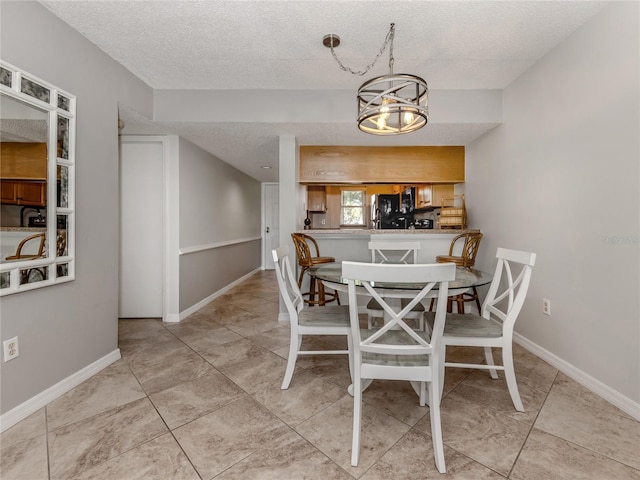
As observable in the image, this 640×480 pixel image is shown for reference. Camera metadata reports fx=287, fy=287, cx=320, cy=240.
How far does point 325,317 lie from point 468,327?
893mm

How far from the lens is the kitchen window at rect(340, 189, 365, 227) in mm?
5465

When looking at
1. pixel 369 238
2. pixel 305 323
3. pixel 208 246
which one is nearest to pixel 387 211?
pixel 369 238

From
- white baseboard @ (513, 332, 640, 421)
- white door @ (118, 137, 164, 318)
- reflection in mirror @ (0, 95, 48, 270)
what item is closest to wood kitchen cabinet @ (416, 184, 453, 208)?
white baseboard @ (513, 332, 640, 421)

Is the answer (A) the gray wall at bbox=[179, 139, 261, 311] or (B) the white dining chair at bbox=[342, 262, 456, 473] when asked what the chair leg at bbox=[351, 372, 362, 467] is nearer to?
(B) the white dining chair at bbox=[342, 262, 456, 473]

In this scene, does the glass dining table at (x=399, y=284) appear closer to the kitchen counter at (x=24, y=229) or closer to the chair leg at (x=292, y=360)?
the chair leg at (x=292, y=360)

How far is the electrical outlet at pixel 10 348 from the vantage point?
5.14 feet

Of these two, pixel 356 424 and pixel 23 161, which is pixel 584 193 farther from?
pixel 23 161

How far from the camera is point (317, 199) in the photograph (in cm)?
543

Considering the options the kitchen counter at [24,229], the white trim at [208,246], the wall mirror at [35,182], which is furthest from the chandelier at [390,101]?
the white trim at [208,246]

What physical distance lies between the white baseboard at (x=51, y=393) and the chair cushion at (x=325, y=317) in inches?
62.6

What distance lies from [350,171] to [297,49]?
1850mm

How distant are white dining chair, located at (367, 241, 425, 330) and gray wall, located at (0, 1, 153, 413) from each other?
207 centimetres

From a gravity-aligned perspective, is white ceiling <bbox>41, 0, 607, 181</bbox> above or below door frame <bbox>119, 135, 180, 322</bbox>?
above

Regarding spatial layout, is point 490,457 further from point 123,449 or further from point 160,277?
point 160,277
